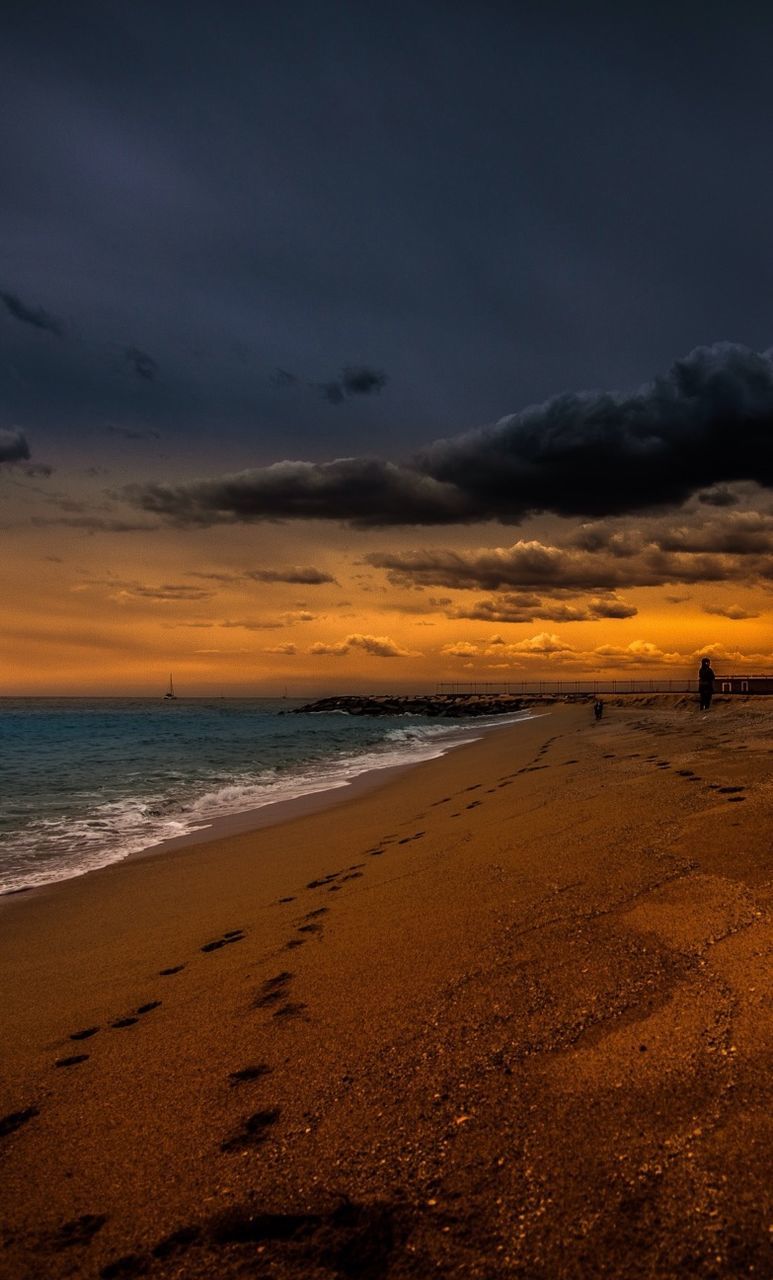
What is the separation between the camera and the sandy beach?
8.15 feet

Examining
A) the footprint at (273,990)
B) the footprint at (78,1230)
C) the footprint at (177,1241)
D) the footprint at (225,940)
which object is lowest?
the footprint at (225,940)

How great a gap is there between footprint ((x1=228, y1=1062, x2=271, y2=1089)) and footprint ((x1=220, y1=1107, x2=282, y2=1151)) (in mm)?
334

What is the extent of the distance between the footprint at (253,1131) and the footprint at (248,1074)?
1.10 ft

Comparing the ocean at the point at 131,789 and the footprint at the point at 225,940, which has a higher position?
the footprint at the point at 225,940

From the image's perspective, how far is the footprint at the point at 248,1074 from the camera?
3719 millimetres

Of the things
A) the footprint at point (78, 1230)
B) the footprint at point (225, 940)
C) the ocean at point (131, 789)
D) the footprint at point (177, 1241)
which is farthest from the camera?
the ocean at point (131, 789)

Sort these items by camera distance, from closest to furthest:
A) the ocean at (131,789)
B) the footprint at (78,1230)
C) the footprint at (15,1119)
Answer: the footprint at (78,1230), the footprint at (15,1119), the ocean at (131,789)

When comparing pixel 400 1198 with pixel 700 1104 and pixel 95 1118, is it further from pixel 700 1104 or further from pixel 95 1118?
pixel 95 1118

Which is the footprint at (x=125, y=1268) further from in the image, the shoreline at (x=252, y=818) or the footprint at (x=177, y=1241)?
the shoreline at (x=252, y=818)

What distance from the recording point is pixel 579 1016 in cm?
371

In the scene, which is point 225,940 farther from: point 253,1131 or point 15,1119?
point 253,1131

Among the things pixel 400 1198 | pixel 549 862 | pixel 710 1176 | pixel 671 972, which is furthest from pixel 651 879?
pixel 400 1198

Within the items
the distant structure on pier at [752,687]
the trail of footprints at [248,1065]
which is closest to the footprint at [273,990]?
the trail of footprints at [248,1065]

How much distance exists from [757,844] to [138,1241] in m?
5.46
